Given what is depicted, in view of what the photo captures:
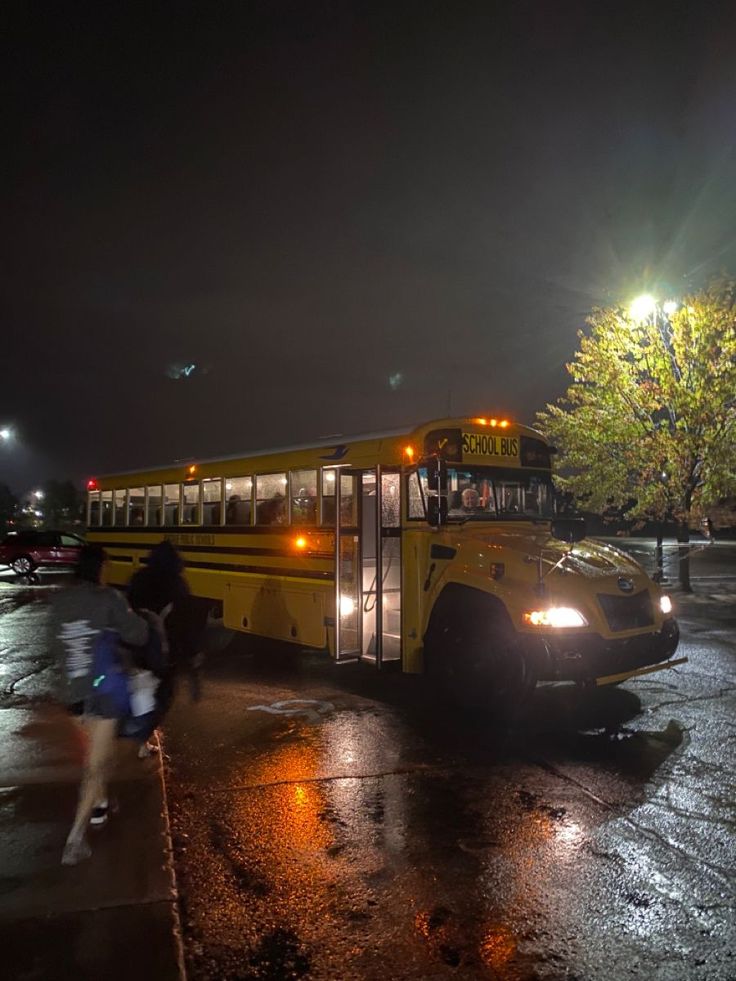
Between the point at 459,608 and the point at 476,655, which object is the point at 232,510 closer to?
the point at 459,608

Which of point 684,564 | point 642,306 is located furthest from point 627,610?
point 684,564

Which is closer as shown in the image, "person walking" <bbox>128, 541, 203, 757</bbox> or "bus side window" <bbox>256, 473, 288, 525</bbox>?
Result: "person walking" <bbox>128, 541, 203, 757</bbox>

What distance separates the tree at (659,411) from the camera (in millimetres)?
17578

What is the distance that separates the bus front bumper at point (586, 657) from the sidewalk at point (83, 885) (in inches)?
126

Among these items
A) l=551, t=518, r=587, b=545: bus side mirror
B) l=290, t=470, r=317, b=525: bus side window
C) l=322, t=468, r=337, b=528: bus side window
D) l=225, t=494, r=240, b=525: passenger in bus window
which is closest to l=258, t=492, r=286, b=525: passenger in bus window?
l=290, t=470, r=317, b=525: bus side window

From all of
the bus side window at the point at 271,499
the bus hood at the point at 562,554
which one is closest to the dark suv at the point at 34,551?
the bus side window at the point at 271,499

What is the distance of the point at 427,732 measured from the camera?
6840 mm

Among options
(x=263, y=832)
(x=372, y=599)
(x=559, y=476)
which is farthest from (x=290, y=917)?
(x=559, y=476)

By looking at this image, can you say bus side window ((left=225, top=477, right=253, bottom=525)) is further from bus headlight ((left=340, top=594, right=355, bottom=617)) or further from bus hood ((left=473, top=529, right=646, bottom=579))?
bus hood ((left=473, top=529, right=646, bottom=579))

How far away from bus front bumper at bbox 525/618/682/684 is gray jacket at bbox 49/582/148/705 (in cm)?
359

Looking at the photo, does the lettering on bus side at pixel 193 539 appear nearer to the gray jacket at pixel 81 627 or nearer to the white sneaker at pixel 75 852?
the gray jacket at pixel 81 627

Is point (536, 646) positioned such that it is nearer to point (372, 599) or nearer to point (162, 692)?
point (372, 599)

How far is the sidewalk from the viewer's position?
10.8ft

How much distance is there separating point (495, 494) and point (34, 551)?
21.1 m
